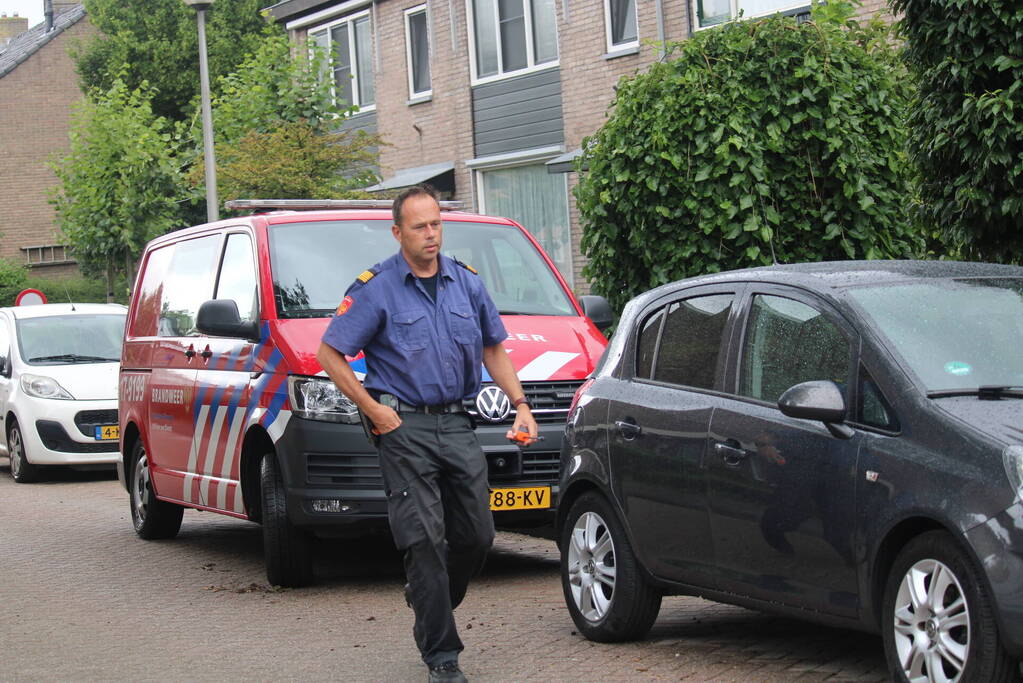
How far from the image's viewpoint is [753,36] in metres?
12.2

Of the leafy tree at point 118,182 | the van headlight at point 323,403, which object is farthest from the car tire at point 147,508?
the leafy tree at point 118,182

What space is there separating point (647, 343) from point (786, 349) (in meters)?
1.07

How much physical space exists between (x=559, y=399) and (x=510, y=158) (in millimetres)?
16199

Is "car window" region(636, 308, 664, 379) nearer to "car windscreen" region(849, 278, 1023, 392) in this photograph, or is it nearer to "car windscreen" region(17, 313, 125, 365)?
"car windscreen" region(849, 278, 1023, 392)

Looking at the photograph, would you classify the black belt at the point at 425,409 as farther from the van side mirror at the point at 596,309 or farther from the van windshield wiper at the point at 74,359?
the van windshield wiper at the point at 74,359

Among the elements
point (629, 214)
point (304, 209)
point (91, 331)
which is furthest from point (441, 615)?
point (91, 331)

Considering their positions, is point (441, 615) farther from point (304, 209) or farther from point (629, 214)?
point (629, 214)

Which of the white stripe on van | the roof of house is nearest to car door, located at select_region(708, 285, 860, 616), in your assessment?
the white stripe on van

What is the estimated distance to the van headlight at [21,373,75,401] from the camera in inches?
660

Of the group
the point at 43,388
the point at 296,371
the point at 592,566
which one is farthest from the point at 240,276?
the point at 43,388

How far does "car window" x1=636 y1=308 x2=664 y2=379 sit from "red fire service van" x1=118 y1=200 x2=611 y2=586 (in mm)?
1734

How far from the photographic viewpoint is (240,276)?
9781 mm

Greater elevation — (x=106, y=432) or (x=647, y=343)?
(x=647, y=343)

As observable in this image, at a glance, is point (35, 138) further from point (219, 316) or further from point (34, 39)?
point (219, 316)
